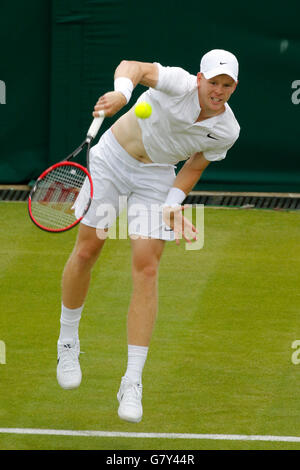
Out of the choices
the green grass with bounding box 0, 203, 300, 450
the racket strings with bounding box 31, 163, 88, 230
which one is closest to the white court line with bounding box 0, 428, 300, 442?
the green grass with bounding box 0, 203, 300, 450

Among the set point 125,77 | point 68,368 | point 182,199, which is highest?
point 125,77

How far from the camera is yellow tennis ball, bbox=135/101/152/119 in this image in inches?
180

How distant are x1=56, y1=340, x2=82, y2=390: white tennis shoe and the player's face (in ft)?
4.56

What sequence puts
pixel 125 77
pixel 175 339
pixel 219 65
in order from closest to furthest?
1. pixel 125 77
2. pixel 219 65
3. pixel 175 339

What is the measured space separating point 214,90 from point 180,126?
258 millimetres

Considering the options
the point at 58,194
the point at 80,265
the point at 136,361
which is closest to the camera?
the point at 136,361

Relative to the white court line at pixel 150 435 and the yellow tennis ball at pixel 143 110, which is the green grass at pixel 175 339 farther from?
the yellow tennis ball at pixel 143 110

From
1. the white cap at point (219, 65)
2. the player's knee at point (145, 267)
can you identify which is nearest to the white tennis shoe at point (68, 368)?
the player's knee at point (145, 267)

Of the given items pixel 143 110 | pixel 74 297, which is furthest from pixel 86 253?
pixel 143 110

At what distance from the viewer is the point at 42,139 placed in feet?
31.7

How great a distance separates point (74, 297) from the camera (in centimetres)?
526

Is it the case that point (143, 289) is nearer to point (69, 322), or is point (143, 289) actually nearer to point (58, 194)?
point (69, 322)

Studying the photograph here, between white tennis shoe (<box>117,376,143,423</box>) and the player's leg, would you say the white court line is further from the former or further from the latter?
the player's leg

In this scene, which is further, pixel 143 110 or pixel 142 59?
pixel 142 59
